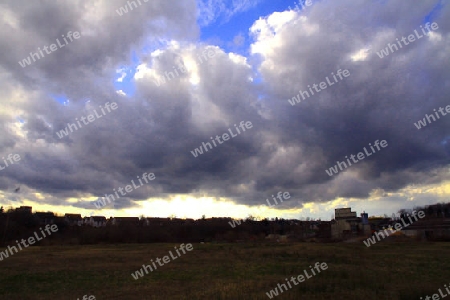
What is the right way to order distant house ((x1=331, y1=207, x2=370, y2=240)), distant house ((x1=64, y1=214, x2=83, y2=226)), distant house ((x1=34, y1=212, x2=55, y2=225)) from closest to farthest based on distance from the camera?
distant house ((x1=331, y1=207, x2=370, y2=240)) → distant house ((x1=34, y1=212, x2=55, y2=225)) → distant house ((x1=64, y1=214, x2=83, y2=226))

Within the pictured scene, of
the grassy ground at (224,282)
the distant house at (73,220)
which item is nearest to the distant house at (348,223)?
the grassy ground at (224,282)

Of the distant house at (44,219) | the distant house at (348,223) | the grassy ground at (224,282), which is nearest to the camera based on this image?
the grassy ground at (224,282)

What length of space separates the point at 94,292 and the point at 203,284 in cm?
488

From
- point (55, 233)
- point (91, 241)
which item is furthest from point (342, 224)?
point (55, 233)

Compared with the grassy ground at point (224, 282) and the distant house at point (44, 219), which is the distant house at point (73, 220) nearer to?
the distant house at point (44, 219)

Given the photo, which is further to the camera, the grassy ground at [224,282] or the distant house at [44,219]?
the distant house at [44,219]

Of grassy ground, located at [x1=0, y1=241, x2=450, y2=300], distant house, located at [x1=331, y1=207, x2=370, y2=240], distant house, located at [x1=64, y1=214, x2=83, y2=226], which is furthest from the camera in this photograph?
distant house, located at [x1=64, y1=214, x2=83, y2=226]

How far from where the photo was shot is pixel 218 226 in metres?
94.0

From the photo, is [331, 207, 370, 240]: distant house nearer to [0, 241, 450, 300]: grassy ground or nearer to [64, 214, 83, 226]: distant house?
[0, 241, 450, 300]: grassy ground

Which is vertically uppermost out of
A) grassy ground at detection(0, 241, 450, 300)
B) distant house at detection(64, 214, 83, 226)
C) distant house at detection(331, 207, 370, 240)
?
distant house at detection(64, 214, 83, 226)

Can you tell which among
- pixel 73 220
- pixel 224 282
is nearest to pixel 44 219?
pixel 73 220

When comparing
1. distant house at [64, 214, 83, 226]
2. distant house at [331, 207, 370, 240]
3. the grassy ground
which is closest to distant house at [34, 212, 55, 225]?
distant house at [64, 214, 83, 226]

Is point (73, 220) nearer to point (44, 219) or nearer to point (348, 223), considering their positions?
point (44, 219)

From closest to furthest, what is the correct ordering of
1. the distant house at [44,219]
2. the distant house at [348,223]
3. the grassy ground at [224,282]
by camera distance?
the grassy ground at [224,282]
the distant house at [348,223]
the distant house at [44,219]
